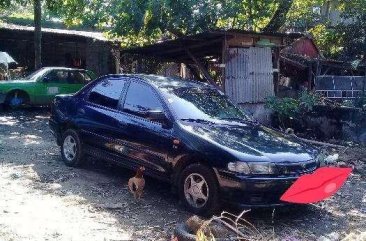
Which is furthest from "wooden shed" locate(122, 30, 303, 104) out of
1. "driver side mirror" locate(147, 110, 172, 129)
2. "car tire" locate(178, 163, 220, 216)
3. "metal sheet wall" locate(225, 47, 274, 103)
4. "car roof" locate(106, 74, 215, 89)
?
"car tire" locate(178, 163, 220, 216)

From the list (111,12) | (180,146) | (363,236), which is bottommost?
(363,236)

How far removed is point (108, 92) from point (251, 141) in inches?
103

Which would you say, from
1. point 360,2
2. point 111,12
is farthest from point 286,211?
point 360,2

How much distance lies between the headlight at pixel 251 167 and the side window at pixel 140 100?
149 centimetres

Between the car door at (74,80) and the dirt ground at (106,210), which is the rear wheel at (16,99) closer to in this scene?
the car door at (74,80)

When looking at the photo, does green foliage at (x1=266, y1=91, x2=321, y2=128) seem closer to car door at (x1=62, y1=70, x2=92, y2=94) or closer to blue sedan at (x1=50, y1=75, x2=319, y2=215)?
blue sedan at (x1=50, y1=75, x2=319, y2=215)

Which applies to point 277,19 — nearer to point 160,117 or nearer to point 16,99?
point 16,99

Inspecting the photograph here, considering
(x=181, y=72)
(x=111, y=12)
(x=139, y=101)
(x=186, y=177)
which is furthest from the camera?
(x=181, y=72)

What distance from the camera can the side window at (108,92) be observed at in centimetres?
680

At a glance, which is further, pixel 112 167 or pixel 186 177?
pixel 112 167

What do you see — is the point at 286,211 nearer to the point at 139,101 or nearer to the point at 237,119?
the point at 237,119

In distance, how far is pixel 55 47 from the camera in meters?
23.5

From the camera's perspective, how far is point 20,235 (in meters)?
4.70

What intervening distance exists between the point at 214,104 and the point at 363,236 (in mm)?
3513
